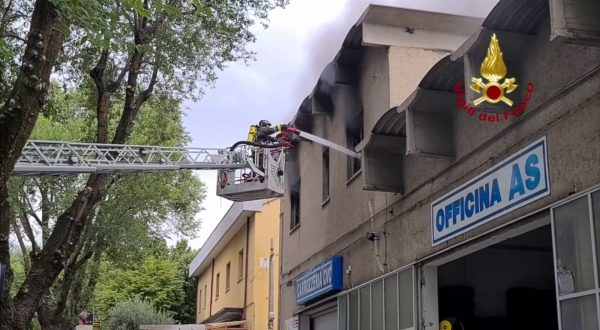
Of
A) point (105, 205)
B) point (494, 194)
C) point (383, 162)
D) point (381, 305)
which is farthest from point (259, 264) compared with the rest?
point (494, 194)

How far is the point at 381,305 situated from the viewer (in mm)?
10766

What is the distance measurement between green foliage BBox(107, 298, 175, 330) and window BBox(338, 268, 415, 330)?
26648 mm

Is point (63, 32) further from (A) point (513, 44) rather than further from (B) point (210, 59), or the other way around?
(B) point (210, 59)

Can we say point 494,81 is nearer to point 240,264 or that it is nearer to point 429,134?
point 429,134

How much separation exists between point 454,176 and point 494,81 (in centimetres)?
184

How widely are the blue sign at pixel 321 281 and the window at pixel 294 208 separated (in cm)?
220

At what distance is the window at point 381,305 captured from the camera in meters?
9.86

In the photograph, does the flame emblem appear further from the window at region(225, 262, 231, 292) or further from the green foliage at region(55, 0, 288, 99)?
the window at region(225, 262, 231, 292)

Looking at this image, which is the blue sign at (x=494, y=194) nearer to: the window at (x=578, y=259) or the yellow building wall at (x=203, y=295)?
the window at (x=578, y=259)

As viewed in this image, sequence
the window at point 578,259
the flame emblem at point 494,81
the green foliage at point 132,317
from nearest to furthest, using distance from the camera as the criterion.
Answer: the window at point 578,259 < the flame emblem at point 494,81 < the green foliage at point 132,317

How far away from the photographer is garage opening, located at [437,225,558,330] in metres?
11.1

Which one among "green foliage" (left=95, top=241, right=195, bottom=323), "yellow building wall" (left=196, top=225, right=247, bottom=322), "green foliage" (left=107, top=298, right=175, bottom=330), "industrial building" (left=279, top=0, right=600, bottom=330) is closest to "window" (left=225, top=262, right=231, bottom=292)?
"yellow building wall" (left=196, top=225, right=247, bottom=322)

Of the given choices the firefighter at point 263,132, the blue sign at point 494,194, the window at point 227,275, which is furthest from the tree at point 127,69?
the window at point 227,275

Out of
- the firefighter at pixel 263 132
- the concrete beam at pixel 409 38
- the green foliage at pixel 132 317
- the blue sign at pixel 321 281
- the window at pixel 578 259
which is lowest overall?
the window at pixel 578 259
